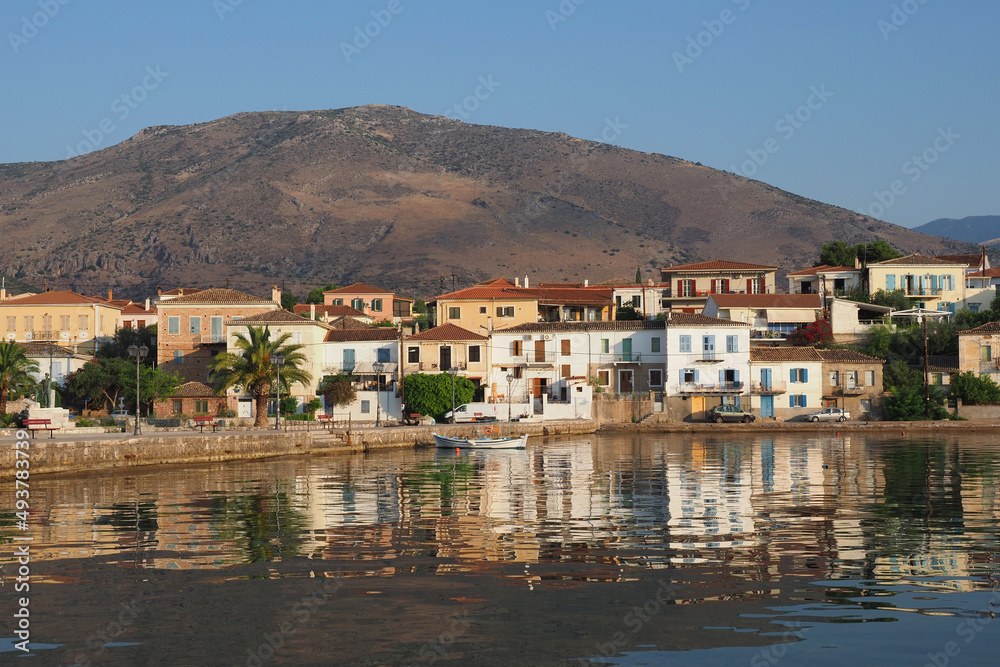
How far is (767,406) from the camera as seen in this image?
246 feet

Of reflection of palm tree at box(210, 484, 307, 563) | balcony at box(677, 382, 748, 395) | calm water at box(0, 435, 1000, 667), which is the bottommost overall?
calm water at box(0, 435, 1000, 667)

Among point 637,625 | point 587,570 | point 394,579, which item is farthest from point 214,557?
point 637,625

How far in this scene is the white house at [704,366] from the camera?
2953 inches

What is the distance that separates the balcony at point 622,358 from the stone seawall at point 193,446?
14060mm

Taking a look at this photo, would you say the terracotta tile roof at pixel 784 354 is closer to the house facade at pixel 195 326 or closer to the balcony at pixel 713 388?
the balcony at pixel 713 388

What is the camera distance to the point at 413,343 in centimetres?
7512

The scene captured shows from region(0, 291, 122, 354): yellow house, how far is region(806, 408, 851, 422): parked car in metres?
56.0

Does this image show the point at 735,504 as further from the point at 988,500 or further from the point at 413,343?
the point at 413,343

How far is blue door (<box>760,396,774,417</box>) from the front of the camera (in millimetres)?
74875

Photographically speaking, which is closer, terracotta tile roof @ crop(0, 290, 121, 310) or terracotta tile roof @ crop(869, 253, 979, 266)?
terracotta tile roof @ crop(0, 290, 121, 310)

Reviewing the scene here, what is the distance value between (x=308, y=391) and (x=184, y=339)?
11.3m

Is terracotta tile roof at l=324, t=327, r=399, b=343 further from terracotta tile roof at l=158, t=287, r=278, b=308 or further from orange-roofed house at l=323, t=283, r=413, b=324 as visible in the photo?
orange-roofed house at l=323, t=283, r=413, b=324

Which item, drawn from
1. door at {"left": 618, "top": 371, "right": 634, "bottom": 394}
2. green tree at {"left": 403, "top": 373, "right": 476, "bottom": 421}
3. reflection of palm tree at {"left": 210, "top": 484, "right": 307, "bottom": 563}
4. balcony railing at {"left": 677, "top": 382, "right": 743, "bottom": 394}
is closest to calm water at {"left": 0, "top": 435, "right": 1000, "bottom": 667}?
reflection of palm tree at {"left": 210, "top": 484, "right": 307, "bottom": 563}

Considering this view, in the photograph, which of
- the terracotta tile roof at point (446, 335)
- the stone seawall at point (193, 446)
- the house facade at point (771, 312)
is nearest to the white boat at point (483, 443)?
the stone seawall at point (193, 446)
